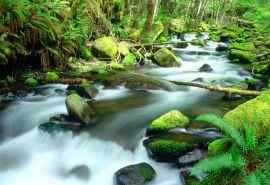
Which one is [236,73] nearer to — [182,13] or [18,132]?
[18,132]

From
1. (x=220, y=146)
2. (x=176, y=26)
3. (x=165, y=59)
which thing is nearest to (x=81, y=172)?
(x=220, y=146)

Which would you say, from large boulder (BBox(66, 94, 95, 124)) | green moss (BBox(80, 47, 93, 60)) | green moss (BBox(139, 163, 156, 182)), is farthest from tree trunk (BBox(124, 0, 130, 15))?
green moss (BBox(139, 163, 156, 182))

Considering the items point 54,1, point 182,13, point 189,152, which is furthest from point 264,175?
point 182,13

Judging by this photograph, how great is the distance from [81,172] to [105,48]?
7.02 metres

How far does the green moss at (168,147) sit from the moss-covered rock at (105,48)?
22.7 ft

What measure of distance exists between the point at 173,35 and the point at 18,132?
17226 mm

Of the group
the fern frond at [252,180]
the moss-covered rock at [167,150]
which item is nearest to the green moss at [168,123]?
the moss-covered rock at [167,150]

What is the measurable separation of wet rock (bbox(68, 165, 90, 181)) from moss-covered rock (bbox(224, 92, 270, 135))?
2.42 meters

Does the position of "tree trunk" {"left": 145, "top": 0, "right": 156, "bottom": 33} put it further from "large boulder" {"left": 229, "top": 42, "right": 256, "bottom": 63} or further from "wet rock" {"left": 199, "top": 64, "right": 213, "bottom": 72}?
"wet rock" {"left": 199, "top": 64, "right": 213, "bottom": 72}

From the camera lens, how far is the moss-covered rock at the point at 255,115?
6023 mm

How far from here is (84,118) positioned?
8.05 m

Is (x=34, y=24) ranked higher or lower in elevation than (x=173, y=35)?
higher

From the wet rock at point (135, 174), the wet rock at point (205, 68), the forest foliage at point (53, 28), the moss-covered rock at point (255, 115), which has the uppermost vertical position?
the forest foliage at point (53, 28)

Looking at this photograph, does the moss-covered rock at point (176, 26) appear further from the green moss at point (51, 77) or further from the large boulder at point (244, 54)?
the green moss at point (51, 77)
